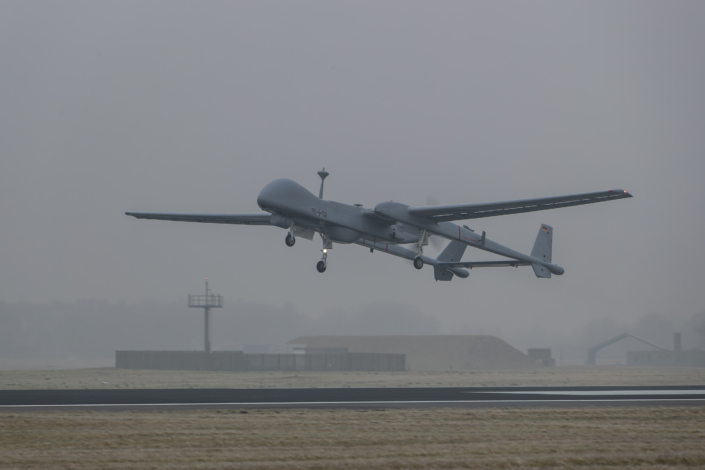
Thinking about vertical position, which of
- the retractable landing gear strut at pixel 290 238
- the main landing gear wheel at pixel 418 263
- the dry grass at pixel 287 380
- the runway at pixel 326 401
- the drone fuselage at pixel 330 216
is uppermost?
the drone fuselage at pixel 330 216

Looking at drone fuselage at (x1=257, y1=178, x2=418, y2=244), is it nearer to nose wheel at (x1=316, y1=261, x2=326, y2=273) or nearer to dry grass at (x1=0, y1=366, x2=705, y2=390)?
nose wheel at (x1=316, y1=261, x2=326, y2=273)

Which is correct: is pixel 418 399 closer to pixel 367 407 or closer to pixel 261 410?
pixel 367 407

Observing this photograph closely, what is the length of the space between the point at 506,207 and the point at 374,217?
6577 millimetres

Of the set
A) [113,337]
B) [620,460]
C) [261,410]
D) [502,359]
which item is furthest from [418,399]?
[113,337]

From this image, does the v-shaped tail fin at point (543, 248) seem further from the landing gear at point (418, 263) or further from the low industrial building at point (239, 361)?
the low industrial building at point (239, 361)

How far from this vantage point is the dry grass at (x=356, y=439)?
16.2 meters

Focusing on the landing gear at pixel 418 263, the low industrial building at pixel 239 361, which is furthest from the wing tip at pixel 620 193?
the low industrial building at pixel 239 361

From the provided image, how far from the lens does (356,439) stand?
19.0 meters

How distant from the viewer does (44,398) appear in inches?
1210

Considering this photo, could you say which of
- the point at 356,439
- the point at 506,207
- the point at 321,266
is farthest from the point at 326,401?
the point at 506,207

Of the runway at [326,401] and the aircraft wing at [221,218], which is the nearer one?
the runway at [326,401]

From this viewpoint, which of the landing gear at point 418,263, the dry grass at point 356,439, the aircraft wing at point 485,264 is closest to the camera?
the dry grass at point 356,439

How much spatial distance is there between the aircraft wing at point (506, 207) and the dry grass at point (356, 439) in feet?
40.5

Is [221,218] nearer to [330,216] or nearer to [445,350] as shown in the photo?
[330,216]
